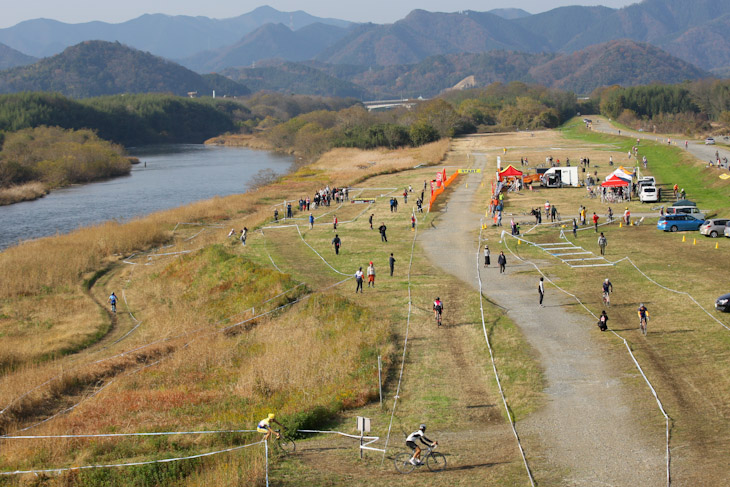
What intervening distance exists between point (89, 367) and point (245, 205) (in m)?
42.8

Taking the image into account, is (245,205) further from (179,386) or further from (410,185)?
(179,386)

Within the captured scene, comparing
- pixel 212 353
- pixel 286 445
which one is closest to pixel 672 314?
pixel 286 445

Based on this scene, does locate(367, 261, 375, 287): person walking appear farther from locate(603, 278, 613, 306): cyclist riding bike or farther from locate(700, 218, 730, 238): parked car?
locate(700, 218, 730, 238): parked car

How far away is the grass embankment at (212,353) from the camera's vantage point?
20812 mm

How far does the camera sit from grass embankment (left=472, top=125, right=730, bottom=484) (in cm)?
1967

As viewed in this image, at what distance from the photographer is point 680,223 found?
46.7 metres

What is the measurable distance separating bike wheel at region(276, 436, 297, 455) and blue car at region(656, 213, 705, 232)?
1377 inches

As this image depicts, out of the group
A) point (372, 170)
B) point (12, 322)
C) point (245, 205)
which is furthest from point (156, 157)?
point (12, 322)

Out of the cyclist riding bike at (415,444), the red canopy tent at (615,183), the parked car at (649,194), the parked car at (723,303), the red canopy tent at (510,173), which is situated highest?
the red canopy tent at (510,173)

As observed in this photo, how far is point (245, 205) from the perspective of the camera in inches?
2830

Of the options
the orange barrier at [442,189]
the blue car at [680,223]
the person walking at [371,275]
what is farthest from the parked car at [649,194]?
the person walking at [371,275]

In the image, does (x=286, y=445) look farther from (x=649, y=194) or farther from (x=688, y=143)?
(x=688, y=143)

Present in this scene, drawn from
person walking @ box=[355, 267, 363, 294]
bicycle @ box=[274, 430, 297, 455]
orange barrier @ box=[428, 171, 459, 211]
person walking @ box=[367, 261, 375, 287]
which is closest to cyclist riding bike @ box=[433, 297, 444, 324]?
person walking @ box=[355, 267, 363, 294]

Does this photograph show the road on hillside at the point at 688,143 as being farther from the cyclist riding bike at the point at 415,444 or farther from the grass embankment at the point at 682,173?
the cyclist riding bike at the point at 415,444
